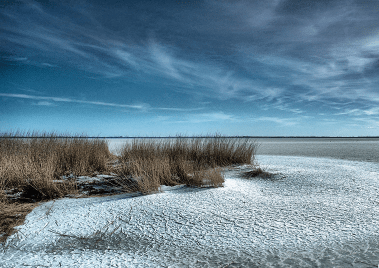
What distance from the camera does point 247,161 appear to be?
6.04 meters

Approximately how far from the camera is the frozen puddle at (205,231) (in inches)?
62.6

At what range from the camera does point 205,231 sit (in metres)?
1.98

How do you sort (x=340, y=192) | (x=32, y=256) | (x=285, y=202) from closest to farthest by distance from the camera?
1. (x=32, y=256)
2. (x=285, y=202)
3. (x=340, y=192)

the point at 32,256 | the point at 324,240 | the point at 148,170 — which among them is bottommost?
the point at 32,256

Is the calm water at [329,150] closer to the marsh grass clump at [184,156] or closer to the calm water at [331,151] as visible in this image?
the calm water at [331,151]

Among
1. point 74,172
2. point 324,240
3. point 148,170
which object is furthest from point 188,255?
point 74,172

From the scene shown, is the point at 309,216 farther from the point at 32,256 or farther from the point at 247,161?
the point at 247,161

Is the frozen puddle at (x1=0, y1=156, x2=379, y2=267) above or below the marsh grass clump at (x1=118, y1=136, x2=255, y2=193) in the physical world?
below

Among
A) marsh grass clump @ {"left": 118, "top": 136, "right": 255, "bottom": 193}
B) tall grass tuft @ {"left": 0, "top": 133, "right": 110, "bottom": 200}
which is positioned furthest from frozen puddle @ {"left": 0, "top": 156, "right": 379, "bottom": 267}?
marsh grass clump @ {"left": 118, "top": 136, "right": 255, "bottom": 193}

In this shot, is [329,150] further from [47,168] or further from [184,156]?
[47,168]

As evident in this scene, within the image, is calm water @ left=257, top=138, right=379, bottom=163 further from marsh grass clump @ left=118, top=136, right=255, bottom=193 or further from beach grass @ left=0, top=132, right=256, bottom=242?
beach grass @ left=0, top=132, right=256, bottom=242

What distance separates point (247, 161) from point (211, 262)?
4.67 meters

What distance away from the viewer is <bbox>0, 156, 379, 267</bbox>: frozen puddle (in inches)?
62.6

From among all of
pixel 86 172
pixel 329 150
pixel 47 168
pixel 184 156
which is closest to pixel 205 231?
pixel 47 168
